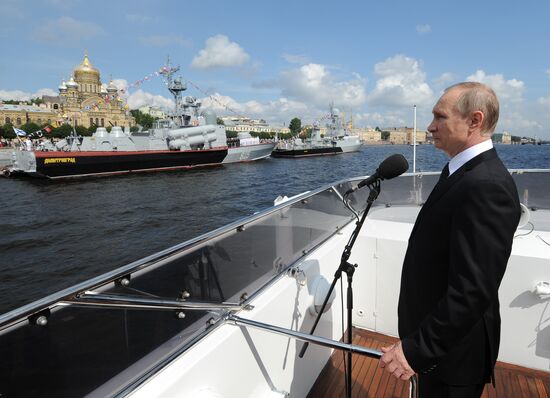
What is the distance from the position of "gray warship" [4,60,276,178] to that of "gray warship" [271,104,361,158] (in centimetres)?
871

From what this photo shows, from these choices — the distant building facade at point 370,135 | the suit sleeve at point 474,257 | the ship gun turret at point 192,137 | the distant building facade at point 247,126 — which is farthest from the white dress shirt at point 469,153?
the distant building facade at point 370,135

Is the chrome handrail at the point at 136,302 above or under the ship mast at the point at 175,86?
under

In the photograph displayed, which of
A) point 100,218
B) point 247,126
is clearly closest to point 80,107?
point 247,126

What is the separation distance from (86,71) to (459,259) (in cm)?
11496

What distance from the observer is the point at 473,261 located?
103 cm

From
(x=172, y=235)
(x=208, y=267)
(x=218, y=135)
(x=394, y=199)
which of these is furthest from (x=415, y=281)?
(x=218, y=135)

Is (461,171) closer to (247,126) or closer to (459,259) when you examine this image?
(459,259)

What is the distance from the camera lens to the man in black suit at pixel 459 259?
3.37 ft

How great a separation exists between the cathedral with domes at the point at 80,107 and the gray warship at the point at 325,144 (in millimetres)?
54025

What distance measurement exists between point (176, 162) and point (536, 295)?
37.9 m

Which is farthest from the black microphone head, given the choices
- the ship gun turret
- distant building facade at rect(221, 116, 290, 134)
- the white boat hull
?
distant building facade at rect(221, 116, 290, 134)

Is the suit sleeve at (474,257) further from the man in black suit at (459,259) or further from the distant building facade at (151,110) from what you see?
the distant building facade at (151,110)

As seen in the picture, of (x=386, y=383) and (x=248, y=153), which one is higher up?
(x=248, y=153)

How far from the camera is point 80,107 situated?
304ft
